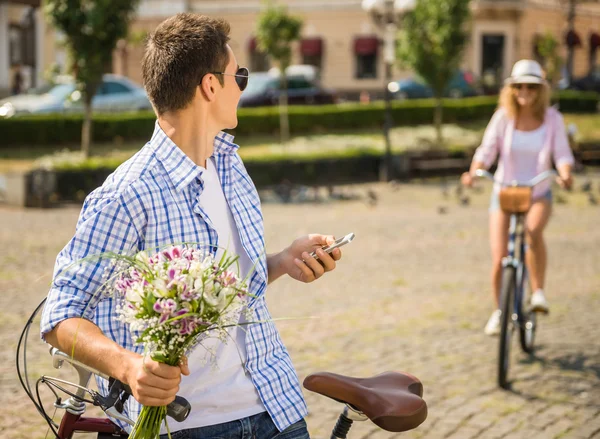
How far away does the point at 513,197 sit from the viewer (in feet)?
22.0

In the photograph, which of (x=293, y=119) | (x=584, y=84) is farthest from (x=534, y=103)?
(x=584, y=84)

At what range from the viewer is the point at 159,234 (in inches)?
99.2

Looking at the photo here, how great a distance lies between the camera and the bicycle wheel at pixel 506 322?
6.08m

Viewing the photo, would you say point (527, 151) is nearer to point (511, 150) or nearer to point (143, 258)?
point (511, 150)

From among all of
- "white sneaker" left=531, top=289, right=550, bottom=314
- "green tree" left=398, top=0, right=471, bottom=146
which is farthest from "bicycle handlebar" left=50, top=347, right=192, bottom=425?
"green tree" left=398, top=0, right=471, bottom=146

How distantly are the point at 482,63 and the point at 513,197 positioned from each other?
44.6 m

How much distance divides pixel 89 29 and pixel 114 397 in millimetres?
19358

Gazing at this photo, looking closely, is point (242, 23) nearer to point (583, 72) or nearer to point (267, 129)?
point (583, 72)

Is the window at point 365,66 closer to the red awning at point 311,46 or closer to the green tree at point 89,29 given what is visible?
the red awning at point 311,46

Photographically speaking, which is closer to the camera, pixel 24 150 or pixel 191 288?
pixel 191 288

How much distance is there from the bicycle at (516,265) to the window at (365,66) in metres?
43.7

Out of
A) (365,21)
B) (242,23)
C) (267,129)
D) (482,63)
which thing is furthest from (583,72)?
(267,129)

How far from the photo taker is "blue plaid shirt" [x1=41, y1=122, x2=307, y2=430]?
2371 millimetres

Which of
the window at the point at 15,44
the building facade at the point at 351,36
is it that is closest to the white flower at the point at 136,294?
the window at the point at 15,44
